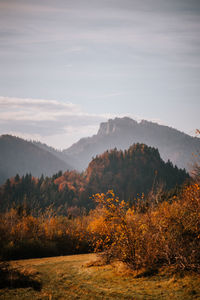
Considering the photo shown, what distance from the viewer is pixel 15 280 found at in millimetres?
9680

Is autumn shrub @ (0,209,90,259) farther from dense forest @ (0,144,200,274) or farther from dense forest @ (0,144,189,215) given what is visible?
dense forest @ (0,144,189,215)

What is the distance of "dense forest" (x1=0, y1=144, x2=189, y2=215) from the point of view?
5802 inches

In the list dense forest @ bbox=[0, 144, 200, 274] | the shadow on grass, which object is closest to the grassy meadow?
the shadow on grass

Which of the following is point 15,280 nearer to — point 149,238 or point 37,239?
point 149,238

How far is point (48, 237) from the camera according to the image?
22.7 meters

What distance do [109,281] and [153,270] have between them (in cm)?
200

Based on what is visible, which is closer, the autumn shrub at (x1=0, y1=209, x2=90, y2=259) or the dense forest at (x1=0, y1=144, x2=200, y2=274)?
the dense forest at (x1=0, y1=144, x2=200, y2=274)

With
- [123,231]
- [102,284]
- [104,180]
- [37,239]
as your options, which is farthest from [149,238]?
[104,180]

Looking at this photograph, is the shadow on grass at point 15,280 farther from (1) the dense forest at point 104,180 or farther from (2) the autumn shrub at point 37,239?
(1) the dense forest at point 104,180

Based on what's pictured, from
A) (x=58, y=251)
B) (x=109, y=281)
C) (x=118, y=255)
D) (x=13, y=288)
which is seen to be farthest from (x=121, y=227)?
(x=58, y=251)

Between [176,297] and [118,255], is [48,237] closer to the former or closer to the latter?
[118,255]

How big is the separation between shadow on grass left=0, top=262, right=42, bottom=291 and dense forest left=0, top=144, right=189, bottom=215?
429 ft

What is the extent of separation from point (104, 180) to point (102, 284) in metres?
161

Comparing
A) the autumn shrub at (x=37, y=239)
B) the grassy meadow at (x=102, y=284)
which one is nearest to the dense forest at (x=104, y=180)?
the autumn shrub at (x=37, y=239)
